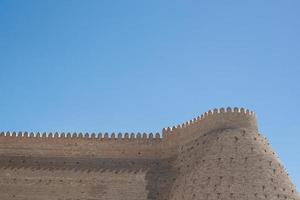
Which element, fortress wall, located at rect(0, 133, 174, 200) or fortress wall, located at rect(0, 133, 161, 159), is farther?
fortress wall, located at rect(0, 133, 161, 159)

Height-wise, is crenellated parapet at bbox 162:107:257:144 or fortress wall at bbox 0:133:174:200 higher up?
crenellated parapet at bbox 162:107:257:144

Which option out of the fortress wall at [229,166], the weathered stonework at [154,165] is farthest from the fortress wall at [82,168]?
the fortress wall at [229,166]

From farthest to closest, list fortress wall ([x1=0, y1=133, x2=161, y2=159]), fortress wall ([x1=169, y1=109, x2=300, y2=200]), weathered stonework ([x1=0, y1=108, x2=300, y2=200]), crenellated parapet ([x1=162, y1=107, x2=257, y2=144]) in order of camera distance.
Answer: fortress wall ([x1=0, y1=133, x2=161, y2=159]) < crenellated parapet ([x1=162, y1=107, x2=257, y2=144]) < weathered stonework ([x1=0, y1=108, x2=300, y2=200]) < fortress wall ([x1=169, y1=109, x2=300, y2=200])

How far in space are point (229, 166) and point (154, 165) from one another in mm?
5636

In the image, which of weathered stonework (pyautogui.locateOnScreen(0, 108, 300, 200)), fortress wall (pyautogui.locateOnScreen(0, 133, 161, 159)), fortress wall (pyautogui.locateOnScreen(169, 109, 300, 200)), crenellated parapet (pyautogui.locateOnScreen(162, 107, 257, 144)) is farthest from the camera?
fortress wall (pyautogui.locateOnScreen(0, 133, 161, 159))

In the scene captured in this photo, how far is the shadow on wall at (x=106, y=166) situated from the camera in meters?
30.9

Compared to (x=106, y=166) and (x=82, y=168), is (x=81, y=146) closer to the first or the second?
(x=82, y=168)

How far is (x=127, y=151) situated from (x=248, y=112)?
313 inches

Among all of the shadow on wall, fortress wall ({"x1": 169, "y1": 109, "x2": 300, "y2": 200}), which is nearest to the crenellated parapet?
fortress wall ({"x1": 169, "y1": 109, "x2": 300, "y2": 200})

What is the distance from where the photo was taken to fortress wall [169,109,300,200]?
88.2ft

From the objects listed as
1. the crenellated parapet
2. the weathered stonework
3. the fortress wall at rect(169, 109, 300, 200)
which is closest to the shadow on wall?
the weathered stonework

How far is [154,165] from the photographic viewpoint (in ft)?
104

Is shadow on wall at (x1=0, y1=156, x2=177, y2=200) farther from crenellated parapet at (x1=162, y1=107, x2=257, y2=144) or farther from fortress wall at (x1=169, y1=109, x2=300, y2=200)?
crenellated parapet at (x1=162, y1=107, x2=257, y2=144)

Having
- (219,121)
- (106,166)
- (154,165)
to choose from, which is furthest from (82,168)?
(219,121)
